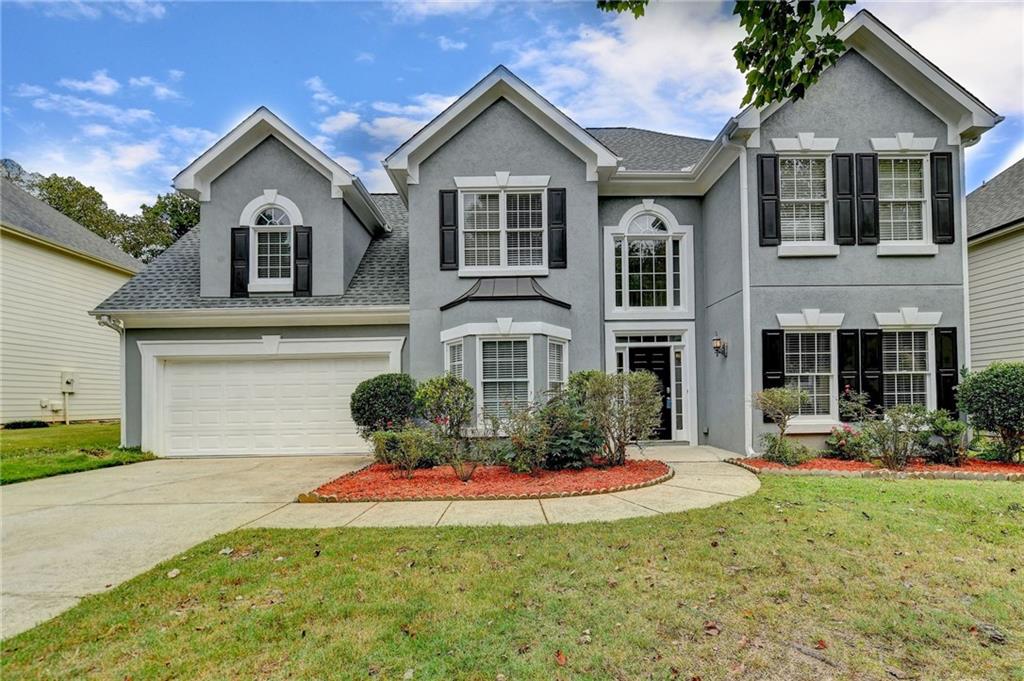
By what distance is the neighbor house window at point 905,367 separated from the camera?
9836 mm

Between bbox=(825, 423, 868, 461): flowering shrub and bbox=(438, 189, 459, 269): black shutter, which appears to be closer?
bbox=(825, 423, 868, 461): flowering shrub

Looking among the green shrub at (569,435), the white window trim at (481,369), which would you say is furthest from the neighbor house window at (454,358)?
the green shrub at (569,435)

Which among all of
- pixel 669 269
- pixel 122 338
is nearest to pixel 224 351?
pixel 122 338

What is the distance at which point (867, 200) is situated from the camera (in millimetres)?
9922

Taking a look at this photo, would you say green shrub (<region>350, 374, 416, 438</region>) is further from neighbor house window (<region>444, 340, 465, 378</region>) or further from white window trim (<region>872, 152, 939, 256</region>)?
white window trim (<region>872, 152, 939, 256</region>)

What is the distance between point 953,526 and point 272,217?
1257 cm

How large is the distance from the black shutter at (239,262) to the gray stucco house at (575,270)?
70 mm

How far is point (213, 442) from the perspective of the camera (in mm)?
11352

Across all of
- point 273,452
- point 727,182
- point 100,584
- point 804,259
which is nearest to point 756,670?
point 100,584

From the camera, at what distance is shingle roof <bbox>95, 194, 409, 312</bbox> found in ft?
36.9

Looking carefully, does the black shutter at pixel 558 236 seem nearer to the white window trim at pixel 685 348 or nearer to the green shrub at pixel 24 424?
the white window trim at pixel 685 348

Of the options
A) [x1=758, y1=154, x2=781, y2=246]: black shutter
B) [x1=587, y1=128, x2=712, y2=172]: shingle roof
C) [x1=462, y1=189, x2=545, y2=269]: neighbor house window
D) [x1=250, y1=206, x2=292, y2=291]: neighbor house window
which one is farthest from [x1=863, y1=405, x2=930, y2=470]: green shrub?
[x1=250, y1=206, x2=292, y2=291]: neighbor house window

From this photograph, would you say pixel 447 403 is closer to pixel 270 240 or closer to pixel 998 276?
pixel 270 240

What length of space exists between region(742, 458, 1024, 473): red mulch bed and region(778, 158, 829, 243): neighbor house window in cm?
415
